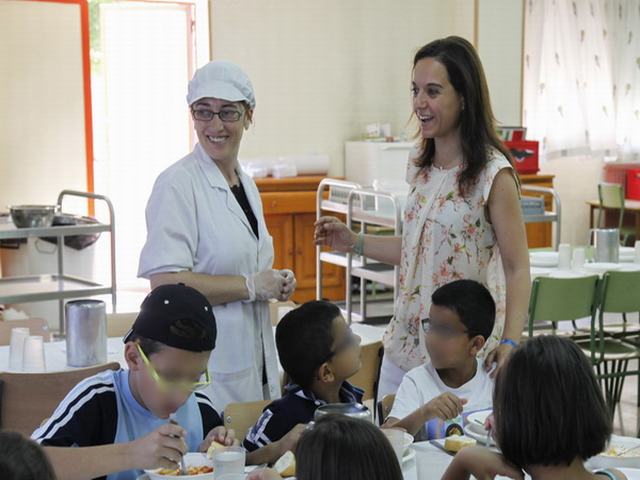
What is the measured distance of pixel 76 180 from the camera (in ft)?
23.4

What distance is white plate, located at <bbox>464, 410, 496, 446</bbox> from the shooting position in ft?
6.67

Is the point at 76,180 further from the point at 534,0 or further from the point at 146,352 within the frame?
the point at 146,352

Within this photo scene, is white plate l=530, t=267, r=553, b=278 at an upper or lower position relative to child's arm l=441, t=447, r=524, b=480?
lower

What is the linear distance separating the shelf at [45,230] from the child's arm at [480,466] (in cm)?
334

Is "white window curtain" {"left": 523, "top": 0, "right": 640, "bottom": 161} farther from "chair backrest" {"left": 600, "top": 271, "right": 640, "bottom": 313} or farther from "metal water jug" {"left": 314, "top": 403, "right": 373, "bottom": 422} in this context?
"metal water jug" {"left": 314, "top": 403, "right": 373, "bottom": 422}

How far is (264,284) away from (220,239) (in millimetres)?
164

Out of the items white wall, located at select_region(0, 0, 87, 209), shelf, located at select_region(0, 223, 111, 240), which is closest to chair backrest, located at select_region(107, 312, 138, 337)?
shelf, located at select_region(0, 223, 111, 240)

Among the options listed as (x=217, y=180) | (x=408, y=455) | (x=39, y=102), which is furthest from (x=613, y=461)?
(x=39, y=102)

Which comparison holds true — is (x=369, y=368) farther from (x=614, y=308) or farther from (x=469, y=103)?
(x=614, y=308)

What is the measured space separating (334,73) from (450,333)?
19.4 feet

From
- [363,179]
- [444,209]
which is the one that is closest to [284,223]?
[363,179]

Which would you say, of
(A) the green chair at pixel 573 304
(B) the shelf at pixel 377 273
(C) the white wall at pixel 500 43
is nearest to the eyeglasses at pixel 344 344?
(A) the green chair at pixel 573 304

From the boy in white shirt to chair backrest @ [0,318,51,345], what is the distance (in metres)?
1.85

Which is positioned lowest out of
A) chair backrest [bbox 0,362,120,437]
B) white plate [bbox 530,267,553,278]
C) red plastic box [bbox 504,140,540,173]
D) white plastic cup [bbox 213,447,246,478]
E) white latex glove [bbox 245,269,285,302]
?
chair backrest [bbox 0,362,120,437]
